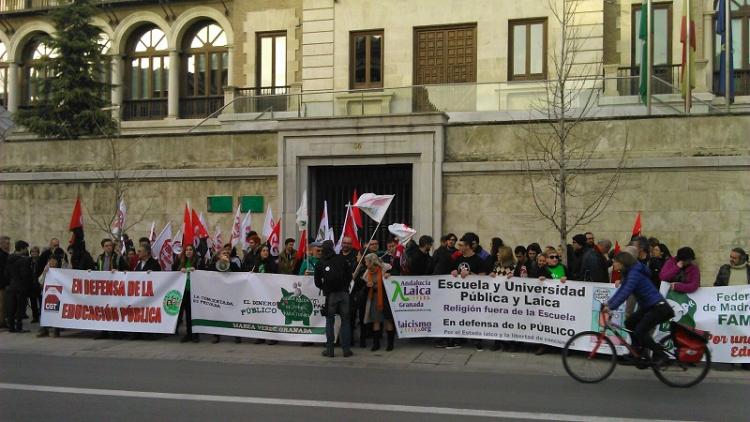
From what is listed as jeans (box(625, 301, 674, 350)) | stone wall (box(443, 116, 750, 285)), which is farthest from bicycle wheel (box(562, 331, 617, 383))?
stone wall (box(443, 116, 750, 285))

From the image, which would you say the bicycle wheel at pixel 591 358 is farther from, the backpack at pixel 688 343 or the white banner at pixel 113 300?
the white banner at pixel 113 300

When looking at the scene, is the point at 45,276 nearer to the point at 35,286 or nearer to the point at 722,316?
the point at 35,286

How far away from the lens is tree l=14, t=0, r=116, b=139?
2736 centimetres

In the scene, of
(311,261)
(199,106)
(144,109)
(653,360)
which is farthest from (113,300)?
(144,109)

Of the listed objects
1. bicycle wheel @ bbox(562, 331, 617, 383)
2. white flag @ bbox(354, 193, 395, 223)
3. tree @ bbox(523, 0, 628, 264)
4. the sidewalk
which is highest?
tree @ bbox(523, 0, 628, 264)

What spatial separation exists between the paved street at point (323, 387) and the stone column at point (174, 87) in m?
20.3

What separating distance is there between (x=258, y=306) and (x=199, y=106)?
67.2 ft

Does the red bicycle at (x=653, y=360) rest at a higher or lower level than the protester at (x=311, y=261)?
lower

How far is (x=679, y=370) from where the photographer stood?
9.35 m

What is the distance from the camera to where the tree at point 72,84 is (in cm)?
2736

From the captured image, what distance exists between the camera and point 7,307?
14297mm

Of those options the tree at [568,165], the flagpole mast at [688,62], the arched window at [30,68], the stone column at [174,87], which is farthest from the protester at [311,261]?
the arched window at [30,68]

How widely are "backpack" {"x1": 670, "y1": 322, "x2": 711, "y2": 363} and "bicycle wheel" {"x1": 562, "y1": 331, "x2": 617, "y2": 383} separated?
77cm

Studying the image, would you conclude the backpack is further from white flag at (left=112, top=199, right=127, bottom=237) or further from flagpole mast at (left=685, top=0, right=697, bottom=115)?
white flag at (left=112, top=199, right=127, bottom=237)
